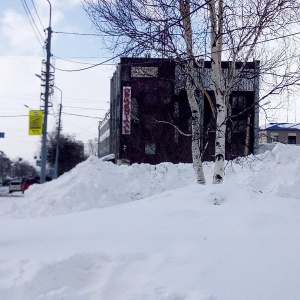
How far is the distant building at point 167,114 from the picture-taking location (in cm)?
1454

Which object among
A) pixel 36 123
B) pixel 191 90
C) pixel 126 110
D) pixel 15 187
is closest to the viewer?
pixel 191 90

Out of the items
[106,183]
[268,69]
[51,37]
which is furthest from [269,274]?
[51,37]

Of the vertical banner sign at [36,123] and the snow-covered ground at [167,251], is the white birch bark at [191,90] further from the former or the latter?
the vertical banner sign at [36,123]

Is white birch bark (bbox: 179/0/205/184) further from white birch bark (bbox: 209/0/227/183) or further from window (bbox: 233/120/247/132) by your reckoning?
window (bbox: 233/120/247/132)

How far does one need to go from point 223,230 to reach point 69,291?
2374 millimetres

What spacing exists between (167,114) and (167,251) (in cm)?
2086

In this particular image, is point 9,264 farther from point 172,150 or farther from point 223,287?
point 172,150

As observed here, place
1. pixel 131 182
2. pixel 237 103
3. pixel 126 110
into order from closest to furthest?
1. pixel 131 182
2. pixel 237 103
3. pixel 126 110

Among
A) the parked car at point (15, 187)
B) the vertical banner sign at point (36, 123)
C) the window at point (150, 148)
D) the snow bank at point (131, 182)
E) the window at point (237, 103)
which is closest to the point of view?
the snow bank at point (131, 182)

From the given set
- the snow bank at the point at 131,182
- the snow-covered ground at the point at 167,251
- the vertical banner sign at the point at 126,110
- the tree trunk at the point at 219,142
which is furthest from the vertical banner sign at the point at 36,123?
the snow-covered ground at the point at 167,251

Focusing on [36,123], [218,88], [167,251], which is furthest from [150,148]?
[167,251]

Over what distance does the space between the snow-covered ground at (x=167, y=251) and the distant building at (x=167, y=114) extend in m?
5.14

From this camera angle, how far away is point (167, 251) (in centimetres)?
621

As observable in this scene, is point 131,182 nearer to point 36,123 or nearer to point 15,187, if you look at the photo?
point 36,123
